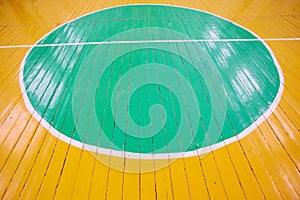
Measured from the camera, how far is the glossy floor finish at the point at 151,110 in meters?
1.84

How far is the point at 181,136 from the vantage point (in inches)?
86.0

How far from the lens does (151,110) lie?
2.46 m

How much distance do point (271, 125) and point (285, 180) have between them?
26.3 inches

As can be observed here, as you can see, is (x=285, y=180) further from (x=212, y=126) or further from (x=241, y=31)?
(x=241, y=31)

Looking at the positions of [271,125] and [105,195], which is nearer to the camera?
[105,195]

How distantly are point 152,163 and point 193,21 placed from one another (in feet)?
11.7

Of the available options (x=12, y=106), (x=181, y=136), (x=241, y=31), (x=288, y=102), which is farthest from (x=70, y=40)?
(x=288, y=102)

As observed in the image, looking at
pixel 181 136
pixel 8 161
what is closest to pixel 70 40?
pixel 8 161

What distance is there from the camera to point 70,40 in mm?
3826

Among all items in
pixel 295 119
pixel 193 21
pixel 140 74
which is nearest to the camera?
pixel 295 119

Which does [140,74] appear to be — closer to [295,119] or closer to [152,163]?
[152,163]

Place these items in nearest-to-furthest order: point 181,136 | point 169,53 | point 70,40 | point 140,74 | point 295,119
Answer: point 181,136, point 295,119, point 140,74, point 169,53, point 70,40

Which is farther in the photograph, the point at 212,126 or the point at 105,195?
the point at 212,126

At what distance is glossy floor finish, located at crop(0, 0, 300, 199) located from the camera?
1.84m
